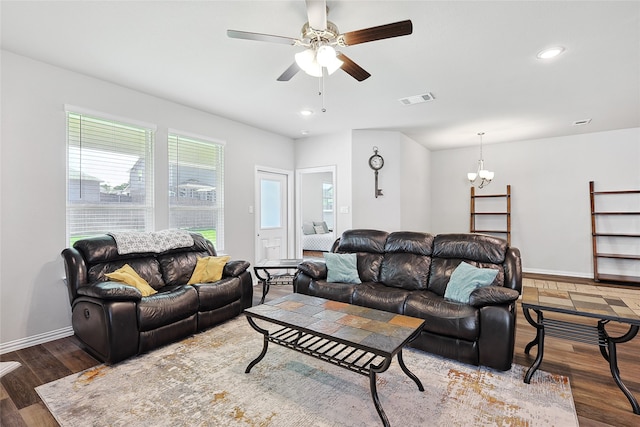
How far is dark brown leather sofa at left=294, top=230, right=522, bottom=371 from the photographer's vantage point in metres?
2.43

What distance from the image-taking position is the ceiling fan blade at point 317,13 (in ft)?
5.92

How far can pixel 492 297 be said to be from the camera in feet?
8.07

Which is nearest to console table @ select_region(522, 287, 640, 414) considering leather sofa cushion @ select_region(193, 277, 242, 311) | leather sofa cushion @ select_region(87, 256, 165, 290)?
leather sofa cushion @ select_region(193, 277, 242, 311)

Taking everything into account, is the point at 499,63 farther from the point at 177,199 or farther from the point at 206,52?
the point at 177,199

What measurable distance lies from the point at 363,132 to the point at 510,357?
405 centimetres

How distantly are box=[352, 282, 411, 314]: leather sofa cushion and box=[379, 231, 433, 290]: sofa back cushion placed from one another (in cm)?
28

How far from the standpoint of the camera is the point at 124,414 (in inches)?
75.8

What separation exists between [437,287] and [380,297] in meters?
0.67

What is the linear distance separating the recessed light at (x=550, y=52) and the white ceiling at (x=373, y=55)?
0.25ft

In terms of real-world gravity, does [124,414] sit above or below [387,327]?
below

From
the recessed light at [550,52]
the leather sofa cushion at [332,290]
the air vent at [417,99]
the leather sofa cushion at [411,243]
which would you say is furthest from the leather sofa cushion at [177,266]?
the recessed light at [550,52]

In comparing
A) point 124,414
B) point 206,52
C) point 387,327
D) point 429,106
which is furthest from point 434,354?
point 206,52

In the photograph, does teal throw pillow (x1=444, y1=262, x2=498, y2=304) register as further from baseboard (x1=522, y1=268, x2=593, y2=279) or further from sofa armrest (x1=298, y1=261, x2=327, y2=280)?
baseboard (x1=522, y1=268, x2=593, y2=279)

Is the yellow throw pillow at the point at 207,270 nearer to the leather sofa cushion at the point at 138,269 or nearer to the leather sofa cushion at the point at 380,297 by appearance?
the leather sofa cushion at the point at 138,269
